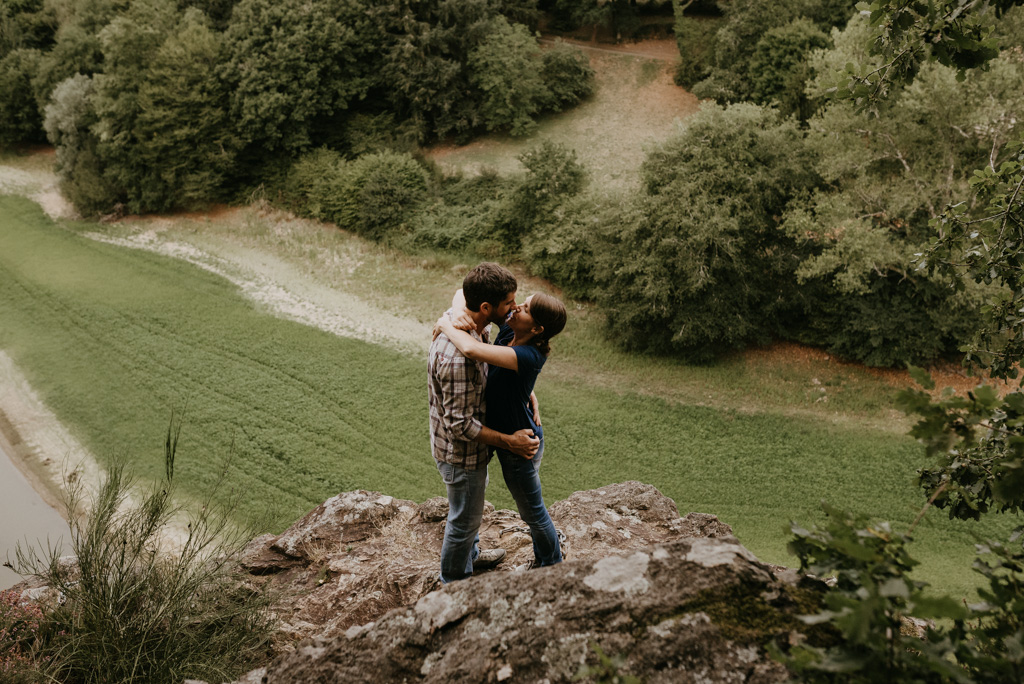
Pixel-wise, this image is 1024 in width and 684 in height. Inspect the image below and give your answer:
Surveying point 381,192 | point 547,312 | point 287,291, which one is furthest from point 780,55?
point 547,312

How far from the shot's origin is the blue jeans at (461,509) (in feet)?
15.4

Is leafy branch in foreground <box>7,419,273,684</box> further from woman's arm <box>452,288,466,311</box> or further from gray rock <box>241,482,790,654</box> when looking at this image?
woman's arm <box>452,288,466,311</box>

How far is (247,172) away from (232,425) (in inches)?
646

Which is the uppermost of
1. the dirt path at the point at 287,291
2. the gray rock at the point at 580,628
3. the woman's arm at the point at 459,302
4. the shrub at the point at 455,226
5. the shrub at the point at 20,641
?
the woman's arm at the point at 459,302

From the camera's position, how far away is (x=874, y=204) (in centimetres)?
1560

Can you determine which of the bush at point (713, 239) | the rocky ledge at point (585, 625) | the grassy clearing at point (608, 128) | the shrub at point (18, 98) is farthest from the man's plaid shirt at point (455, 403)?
the shrub at point (18, 98)

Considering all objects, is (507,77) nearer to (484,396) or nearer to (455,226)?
(455,226)

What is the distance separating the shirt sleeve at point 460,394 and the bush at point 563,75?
26530mm

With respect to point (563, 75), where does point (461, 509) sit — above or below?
below

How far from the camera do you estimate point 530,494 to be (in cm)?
481

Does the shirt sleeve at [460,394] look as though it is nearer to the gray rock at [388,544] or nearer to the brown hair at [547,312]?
the brown hair at [547,312]

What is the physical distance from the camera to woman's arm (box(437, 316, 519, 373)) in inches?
165

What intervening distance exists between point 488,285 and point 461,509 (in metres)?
1.65

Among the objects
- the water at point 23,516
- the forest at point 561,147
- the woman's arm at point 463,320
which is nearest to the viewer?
the woman's arm at point 463,320
